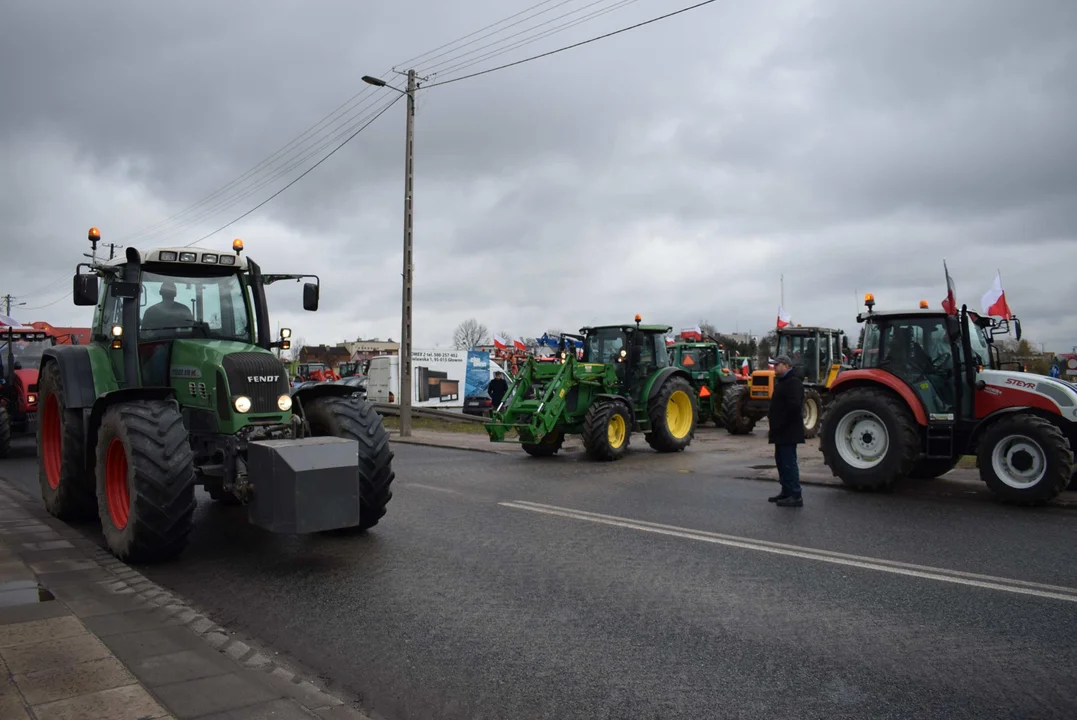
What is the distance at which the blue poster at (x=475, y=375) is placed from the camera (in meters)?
28.6

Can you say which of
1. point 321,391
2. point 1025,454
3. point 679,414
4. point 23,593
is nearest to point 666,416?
point 679,414

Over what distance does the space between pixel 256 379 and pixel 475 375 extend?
71.9 feet

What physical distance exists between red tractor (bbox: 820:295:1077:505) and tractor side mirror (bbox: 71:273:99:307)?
875 cm

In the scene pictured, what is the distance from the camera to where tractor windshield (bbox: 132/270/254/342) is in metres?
7.54

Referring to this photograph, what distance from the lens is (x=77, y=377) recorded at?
7578 mm

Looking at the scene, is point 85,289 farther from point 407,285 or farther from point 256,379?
point 407,285

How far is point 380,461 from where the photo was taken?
23.2ft

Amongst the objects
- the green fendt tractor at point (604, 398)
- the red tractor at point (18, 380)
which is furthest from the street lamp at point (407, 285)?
the red tractor at point (18, 380)

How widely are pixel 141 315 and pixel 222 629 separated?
149 inches

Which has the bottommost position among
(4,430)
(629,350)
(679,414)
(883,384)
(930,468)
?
(930,468)

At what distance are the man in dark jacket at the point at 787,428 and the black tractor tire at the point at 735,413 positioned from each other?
1024 centimetres

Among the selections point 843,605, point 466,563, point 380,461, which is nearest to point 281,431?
point 380,461

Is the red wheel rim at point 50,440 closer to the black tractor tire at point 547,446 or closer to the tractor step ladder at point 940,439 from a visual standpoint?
the black tractor tire at point 547,446

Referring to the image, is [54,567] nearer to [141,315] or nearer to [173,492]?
[173,492]
